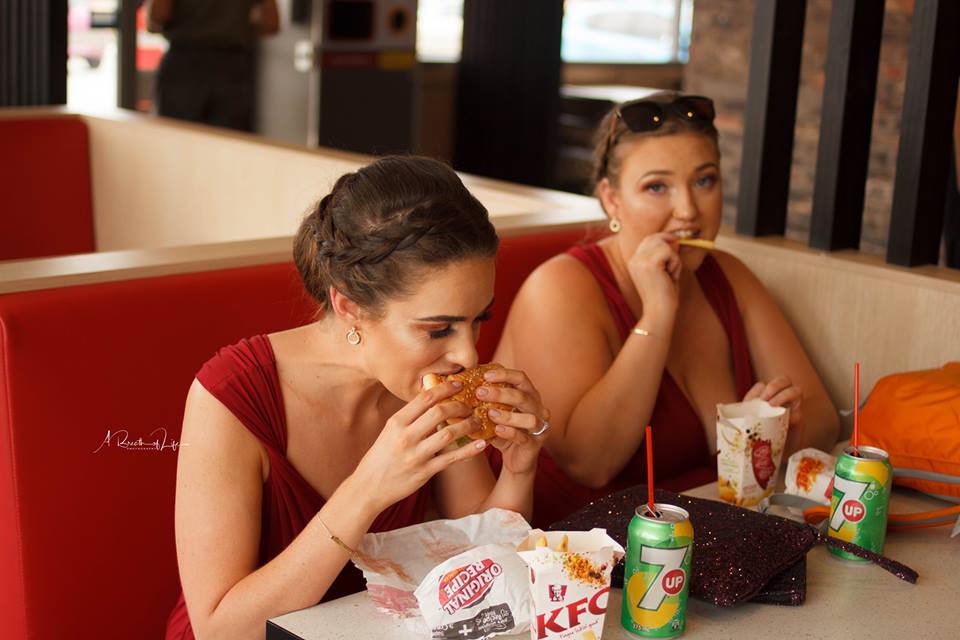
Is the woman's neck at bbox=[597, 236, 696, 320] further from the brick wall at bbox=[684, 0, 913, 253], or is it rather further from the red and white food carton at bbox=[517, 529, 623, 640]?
the brick wall at bbox=[684, 0, 913, 253]

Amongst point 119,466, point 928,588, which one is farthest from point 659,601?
point 119,466

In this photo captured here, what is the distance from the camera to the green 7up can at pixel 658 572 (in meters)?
1.37

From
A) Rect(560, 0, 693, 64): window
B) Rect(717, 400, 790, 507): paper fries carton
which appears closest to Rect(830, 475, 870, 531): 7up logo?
Rect(717, 400, 790, 507): paper fries carton

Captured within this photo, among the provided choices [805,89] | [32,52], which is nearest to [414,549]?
[32,52]

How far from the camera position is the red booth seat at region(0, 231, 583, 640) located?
6.01 ft

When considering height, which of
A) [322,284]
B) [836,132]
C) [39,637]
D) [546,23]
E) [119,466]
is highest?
[546,23]

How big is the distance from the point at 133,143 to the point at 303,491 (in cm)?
273

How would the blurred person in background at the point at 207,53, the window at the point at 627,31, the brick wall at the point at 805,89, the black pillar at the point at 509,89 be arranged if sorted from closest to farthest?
the brick wall at the point at 805,89
the blurred person in background at the point at 207,53
the black pillar at the point at 509,89
the window at the point at 627,31

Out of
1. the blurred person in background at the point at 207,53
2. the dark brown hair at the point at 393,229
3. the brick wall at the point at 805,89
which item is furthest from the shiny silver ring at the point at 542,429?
the blurred person in background at the point at 207,53

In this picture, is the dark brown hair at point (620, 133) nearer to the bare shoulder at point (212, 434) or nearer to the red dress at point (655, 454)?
the red dress at point (655, 454)

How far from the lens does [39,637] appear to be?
1.88 m

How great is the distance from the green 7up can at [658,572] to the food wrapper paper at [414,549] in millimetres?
160

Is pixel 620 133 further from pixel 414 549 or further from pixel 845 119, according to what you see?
pixel 414 549

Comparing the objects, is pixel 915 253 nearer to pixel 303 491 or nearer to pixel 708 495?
Result: pixel 708 495
